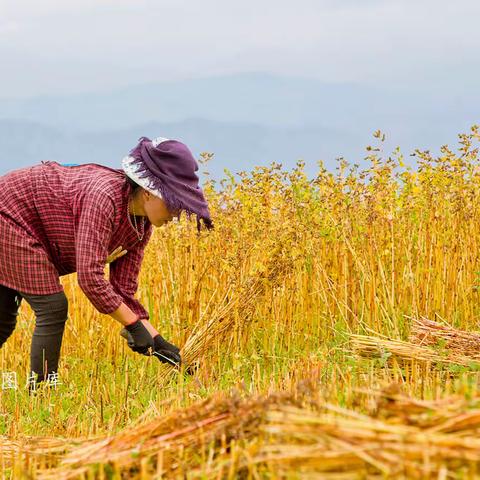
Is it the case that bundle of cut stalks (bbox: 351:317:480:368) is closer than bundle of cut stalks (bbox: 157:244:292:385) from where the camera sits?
Yes

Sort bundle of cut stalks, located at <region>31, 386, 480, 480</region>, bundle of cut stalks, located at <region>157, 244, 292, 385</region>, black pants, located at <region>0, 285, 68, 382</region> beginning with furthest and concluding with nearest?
bundle of cut stalks, located at <region>157, 244, 292, 385</region>
black pants, located at <region>0, 285, 68, 382</region>
bundle of cut stalks, located at <region>31, 386, 480, 480</region>

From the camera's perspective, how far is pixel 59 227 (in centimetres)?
419

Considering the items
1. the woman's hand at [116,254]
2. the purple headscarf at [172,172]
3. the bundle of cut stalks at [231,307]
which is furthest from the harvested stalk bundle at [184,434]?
the bundle of cut stalks at [231,307]

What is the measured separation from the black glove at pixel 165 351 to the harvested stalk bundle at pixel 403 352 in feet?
2.78

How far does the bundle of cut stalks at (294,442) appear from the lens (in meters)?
1.73

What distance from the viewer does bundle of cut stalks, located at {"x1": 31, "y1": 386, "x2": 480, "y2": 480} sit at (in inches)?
68.0

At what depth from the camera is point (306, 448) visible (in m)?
1.79

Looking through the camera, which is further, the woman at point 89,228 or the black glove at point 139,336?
the black glove at point 139,336

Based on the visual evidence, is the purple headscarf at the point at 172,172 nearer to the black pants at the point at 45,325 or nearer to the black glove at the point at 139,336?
the black glove at the point at 139,336

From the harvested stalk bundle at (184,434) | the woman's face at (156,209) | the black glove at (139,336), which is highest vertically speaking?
the woman's face at (156,209)

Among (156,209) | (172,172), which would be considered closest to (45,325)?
(156,209)

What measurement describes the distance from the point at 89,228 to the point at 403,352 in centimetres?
148

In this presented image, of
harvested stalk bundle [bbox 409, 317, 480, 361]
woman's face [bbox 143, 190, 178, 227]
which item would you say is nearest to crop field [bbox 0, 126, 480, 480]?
harvested stalk bundle [bbox 409, 317, 480, 361]

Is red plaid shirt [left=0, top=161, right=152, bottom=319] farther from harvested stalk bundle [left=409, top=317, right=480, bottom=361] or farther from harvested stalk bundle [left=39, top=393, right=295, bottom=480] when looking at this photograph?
harvested stalk bundle [left=39, top=393, right=295, bottom=480]
